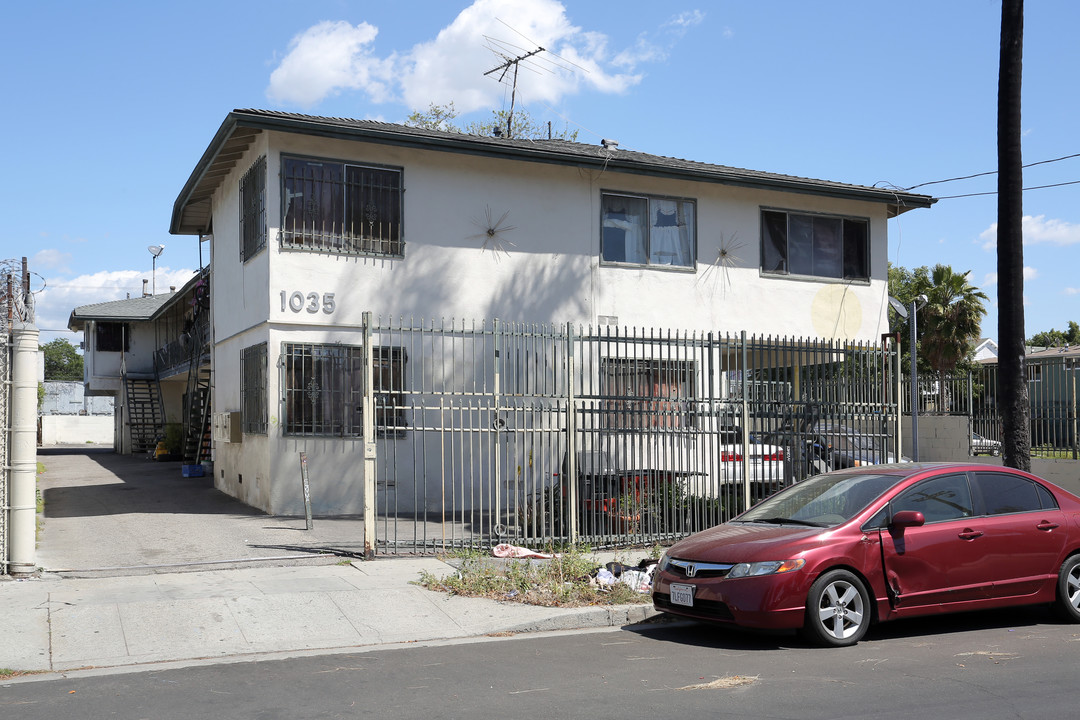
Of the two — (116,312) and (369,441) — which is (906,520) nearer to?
(369,441)

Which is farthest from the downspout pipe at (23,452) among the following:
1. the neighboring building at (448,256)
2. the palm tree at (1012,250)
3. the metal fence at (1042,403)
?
the metal fence at (1042,403)

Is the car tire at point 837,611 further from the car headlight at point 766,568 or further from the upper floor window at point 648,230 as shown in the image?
the upper floor window at point 648,230

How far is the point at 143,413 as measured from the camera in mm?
36156

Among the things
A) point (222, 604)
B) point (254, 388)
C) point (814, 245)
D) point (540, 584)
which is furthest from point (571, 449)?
point (814, 245)

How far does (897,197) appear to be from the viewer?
20.4 meters

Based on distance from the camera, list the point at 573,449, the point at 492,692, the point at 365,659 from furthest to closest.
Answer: the point at 573,449 → the point at 365,659 → the point at 492,692

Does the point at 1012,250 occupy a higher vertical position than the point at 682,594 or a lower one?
higher

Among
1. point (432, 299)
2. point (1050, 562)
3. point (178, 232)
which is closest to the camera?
point (1050, 562)

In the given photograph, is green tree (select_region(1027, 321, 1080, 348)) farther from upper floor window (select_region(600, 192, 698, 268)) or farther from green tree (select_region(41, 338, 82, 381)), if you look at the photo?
green tree (select_region(41, 338, 82, 381))

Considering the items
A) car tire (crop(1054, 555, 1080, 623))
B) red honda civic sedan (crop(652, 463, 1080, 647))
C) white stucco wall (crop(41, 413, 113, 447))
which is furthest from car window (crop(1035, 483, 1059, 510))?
white stucco wall (crop(41, 413, 113, 447))

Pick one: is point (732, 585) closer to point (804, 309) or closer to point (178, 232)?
point (804, 309)

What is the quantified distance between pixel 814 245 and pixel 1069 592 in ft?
41.6

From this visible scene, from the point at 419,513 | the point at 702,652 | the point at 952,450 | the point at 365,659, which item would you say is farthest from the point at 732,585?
the point at 952,450

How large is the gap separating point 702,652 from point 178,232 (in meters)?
19.0
